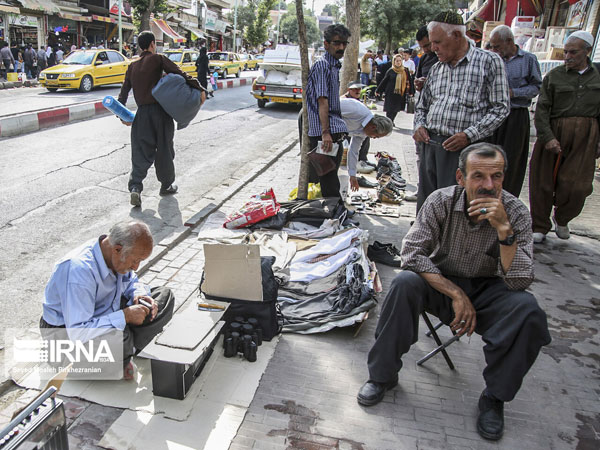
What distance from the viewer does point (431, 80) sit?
4.28m

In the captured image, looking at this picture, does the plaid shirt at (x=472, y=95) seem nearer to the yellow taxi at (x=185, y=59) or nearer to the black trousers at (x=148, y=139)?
the black trousers at (x=148, y=139)

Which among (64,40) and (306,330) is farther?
(64,40)

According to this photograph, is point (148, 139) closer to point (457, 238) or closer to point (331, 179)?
point (331, 179)

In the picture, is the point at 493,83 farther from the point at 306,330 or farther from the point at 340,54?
the point at 306,330

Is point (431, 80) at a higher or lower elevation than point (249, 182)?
higher

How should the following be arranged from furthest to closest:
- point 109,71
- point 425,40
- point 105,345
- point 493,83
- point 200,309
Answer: point 109,71
point 425,40
point 493,83
point 200,309
point 105,345

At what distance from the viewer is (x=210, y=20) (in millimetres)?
55406

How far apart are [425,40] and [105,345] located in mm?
5039

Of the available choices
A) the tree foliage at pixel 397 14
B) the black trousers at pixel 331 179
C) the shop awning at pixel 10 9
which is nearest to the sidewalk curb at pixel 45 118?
the black trousers at pixel 331 179

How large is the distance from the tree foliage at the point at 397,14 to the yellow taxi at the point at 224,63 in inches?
355

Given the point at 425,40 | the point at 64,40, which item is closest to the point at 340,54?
the point at 425,40

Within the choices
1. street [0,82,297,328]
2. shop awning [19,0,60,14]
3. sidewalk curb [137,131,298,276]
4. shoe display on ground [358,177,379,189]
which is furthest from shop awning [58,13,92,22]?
shoe display on ground [358,177,379,189]

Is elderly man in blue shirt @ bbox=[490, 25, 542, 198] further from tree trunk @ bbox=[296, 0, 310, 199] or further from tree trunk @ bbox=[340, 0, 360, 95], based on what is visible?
tree trunk @ bbox=[340, 0, 360, 95]

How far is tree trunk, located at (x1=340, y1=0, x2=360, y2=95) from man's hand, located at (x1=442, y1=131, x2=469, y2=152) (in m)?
5.41
